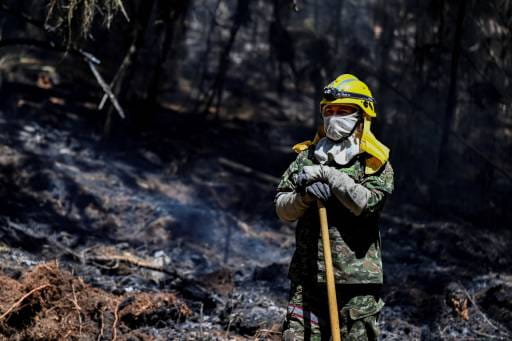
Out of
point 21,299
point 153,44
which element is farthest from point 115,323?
point 153,44

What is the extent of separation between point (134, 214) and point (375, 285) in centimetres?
555

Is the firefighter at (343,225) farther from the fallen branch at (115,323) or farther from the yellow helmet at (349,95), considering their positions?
the fallen branch at (115,323)

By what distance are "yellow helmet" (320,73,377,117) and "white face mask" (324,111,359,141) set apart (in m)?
0.07

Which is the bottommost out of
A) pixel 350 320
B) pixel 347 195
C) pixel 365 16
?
pixel 350 320

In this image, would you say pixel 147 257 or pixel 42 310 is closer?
pixel 42 310

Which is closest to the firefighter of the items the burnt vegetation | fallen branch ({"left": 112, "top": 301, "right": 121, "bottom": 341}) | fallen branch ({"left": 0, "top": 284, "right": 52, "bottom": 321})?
the burnt vegetation

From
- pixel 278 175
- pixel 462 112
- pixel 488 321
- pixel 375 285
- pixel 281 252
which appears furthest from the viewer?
pixel 462 112

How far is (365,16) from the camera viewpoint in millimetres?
18859

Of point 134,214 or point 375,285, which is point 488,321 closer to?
point 375,285

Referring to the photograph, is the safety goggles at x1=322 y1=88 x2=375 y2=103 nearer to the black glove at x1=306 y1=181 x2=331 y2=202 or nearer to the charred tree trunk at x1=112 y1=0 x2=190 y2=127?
the black glove at x1=306 y1=181 x2=331 y2=202

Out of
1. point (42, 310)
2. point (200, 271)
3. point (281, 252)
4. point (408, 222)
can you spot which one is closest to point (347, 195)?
point (42, 310)

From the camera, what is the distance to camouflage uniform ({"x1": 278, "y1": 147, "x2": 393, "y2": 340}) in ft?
9.63

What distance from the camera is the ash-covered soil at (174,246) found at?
4.51m

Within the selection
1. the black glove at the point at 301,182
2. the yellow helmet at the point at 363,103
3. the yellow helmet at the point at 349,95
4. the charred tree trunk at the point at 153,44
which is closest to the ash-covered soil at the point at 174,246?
the charred tree trunk at the point at 153,44
